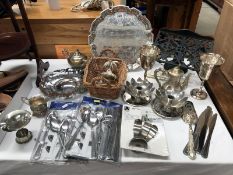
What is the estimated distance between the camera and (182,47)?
2.99 feet

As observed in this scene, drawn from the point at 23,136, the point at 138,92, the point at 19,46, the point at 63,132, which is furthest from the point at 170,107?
the point at 19,46

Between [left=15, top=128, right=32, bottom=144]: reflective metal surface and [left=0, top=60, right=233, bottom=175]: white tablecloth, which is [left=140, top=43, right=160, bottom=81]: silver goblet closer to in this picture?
[left=0, top=60, right=233, bottom=175]: white tablecloth

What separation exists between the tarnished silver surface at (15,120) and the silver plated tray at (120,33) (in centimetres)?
41

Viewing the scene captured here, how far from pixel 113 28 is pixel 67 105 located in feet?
1.30

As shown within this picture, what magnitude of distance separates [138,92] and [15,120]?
1.37ft

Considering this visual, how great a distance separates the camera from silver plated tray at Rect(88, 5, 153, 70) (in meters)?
0.93

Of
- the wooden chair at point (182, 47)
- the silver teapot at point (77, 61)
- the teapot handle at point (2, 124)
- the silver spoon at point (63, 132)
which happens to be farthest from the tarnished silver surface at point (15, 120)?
the wooden chair at point (182, 47)

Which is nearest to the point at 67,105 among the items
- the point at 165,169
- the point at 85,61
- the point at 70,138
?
the point at 70,138

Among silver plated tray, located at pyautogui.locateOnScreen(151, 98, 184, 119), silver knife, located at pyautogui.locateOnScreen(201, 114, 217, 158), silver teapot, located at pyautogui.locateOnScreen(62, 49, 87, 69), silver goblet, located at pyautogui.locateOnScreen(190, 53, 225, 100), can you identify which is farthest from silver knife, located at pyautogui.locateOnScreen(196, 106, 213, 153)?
silver teapot, located at pyautogui.locateOnScreen(62, 49, 87, 69)

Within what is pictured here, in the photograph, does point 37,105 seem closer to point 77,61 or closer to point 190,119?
point 77,61

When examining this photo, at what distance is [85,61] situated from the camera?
0.95 meters

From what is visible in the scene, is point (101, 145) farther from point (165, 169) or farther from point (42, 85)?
point (42, 85)

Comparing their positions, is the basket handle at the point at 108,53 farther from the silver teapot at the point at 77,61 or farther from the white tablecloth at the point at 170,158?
the white tablecloth at the point at 170,158

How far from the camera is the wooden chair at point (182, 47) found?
889mm
